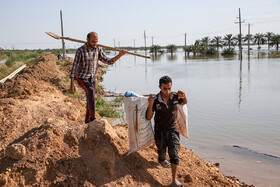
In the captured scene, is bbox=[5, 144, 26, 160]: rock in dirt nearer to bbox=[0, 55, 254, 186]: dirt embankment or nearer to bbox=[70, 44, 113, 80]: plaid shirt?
bbox=[0, 55, 254, 186]: dirt embankment

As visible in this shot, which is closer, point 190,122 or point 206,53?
point 190,122

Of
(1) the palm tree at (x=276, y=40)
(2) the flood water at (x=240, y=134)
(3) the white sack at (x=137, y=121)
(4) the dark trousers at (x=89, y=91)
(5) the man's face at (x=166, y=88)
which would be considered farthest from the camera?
(1) the palm tree at (x=276, y=40)

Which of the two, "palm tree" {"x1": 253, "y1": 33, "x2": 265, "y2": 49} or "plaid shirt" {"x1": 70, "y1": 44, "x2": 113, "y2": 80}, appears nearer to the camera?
"plaid shirt" {"x1": 70, "y1": 44, "x2": 113, "y2": 80}

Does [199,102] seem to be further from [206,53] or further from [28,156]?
[206,53]

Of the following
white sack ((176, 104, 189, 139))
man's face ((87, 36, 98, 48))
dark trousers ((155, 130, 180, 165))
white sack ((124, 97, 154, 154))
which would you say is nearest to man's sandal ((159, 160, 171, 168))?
dark trousers ((155, 130, 180, 165))

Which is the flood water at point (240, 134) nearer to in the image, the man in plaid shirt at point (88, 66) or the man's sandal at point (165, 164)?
the man's sandal at point (165, 164)

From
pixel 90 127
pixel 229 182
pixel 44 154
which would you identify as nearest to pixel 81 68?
pixel 90 127

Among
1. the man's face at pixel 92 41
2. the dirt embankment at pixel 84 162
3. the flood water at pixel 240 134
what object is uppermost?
the man's face at pixel 92 41

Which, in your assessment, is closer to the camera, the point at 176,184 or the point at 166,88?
the point at 176,184

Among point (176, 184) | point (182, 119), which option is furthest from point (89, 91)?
point (176, 184)

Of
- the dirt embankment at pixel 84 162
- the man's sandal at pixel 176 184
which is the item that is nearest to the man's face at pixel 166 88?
the dirt embankment at pixel 84 162

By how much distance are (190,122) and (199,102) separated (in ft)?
9.73

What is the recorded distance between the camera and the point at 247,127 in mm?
7496

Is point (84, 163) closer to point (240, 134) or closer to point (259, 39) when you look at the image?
point (240, 134)
